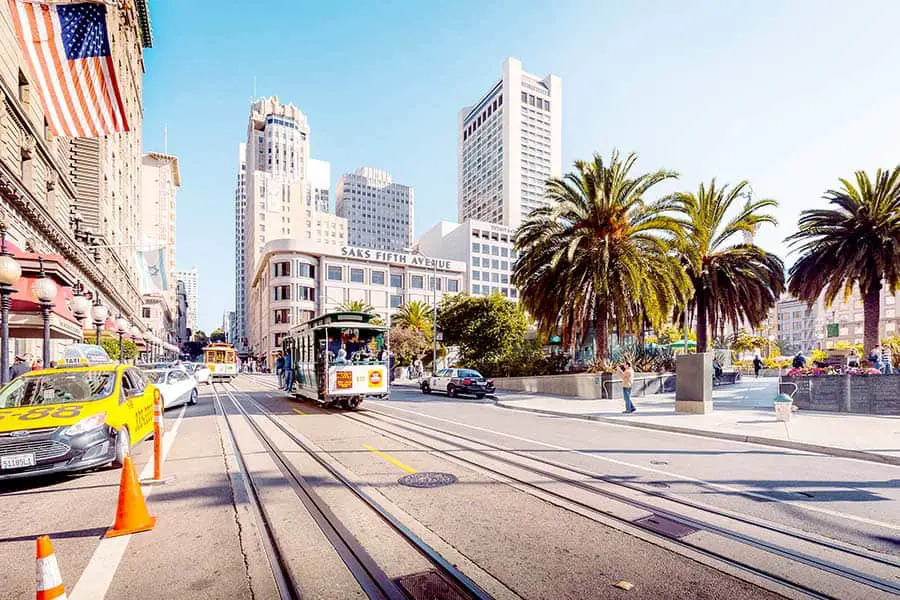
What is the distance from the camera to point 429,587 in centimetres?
401

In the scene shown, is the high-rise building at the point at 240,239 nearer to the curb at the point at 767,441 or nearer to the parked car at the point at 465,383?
the parked car at the point at 465,383

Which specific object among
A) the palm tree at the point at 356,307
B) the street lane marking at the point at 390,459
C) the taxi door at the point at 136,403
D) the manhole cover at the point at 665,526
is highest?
the palm tree at the point at 356,307

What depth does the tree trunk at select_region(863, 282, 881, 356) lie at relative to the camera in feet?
67.9

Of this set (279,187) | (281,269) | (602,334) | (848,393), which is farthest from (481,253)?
(848,393)

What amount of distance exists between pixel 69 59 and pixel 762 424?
20.2 meters

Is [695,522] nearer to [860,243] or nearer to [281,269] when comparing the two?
[860,243]

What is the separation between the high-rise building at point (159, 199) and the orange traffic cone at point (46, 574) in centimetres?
10315

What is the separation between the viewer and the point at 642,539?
16.4ft

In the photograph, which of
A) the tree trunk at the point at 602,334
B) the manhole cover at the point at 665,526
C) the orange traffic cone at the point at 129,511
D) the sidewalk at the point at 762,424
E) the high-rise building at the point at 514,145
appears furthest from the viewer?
the high-rise building at the point at 514,145

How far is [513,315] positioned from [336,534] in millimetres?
31846

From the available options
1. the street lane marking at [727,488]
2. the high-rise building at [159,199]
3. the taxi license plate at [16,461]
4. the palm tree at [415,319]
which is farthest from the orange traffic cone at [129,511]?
the high-rise building at [159,199]

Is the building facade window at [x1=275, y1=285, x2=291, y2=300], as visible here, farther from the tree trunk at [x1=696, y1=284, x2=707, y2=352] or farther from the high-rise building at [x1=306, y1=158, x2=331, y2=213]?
the high-rise building at [x1=306, y1=158, x2=331, y2=213]

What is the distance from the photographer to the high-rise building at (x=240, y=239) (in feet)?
595

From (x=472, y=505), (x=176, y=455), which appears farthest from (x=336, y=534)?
(x=176, y=455)
